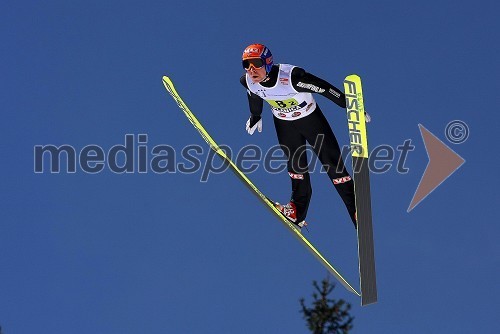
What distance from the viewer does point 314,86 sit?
16.3 meters

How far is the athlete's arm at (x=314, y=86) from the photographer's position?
53.0 feet

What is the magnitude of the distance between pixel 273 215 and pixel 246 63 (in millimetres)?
2797

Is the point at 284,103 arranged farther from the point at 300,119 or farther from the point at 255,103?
the point at 255,103

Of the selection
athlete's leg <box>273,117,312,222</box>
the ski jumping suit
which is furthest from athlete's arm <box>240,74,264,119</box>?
athlete's leg <box>273,117,312,222</box>

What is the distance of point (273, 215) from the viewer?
17703 millimetres

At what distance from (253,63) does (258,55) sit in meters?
0.15

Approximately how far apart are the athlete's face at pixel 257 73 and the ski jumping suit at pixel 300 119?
111 mm

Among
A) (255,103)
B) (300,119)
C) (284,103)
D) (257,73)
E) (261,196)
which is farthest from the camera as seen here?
(261,196)

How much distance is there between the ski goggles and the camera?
16109 millimetres

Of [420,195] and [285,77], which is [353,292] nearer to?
[420,195]

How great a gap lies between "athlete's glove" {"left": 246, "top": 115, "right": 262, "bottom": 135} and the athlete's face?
1.14m

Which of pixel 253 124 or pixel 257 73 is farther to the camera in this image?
pixel 253 124

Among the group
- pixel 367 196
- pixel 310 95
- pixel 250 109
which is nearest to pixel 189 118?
pixel 250 109

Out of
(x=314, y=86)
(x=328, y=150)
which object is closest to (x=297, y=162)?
(x=328, y=150)
